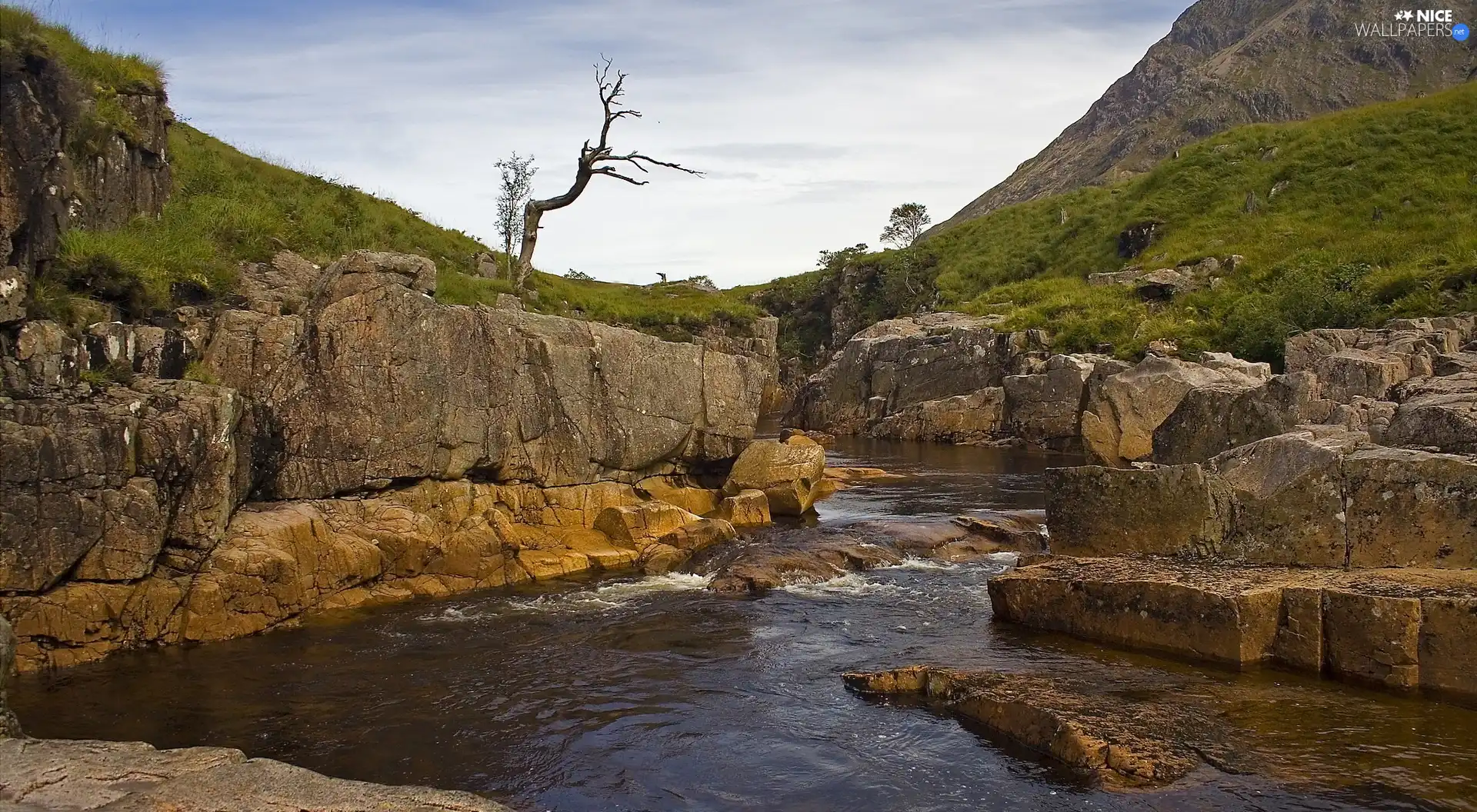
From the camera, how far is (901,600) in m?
16.1

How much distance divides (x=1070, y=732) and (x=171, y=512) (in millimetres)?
12201

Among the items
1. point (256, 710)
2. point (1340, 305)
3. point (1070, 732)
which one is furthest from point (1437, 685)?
point (1340, 305)

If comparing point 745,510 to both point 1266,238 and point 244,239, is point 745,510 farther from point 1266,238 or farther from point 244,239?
point 1266,238

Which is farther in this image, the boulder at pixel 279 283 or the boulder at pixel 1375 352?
the boulder at pixel 1375 352

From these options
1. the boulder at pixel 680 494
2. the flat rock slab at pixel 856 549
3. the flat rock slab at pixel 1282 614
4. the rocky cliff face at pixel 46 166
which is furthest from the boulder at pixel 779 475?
the rocky cliff face at pixel 46 166

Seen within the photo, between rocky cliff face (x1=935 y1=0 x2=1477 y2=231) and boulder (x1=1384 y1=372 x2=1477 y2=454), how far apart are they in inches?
2873

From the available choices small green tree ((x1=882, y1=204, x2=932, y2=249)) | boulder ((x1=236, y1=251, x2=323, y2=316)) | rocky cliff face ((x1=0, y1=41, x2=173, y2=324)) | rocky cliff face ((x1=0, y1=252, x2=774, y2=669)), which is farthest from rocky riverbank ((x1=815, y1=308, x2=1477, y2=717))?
small green tree ((x1=882, y1=204, x2=932, y2=249))

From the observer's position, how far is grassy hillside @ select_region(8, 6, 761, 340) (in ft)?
53.7

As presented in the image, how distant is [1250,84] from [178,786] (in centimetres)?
10715

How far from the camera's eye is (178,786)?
24.2ft

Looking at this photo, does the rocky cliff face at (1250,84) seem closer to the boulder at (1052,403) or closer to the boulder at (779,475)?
the boulder at (1052,403)

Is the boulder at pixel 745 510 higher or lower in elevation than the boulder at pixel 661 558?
higher

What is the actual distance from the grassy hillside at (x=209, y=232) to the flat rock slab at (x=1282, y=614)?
1518cm

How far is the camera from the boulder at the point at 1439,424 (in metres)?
13.6
